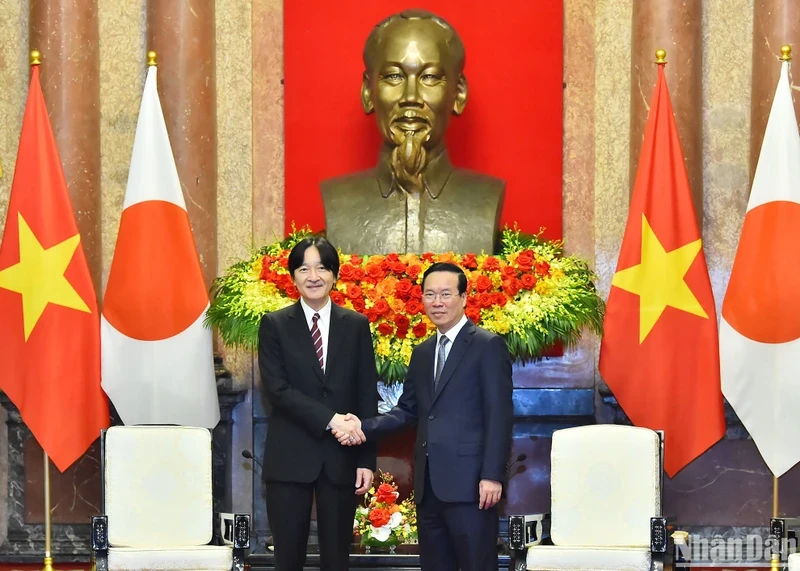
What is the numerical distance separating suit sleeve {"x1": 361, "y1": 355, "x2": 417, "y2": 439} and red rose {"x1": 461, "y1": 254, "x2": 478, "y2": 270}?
4.50ft

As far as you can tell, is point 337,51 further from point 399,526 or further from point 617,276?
point 399,526

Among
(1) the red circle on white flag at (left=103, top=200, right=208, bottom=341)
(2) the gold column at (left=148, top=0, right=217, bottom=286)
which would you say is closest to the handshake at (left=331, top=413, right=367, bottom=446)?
(1) the red circle on white flag at (left=103, top=200, right=208, bottom=341)

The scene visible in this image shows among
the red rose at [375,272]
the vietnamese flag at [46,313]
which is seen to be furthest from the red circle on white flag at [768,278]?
the vietnamese flag at [46,313]

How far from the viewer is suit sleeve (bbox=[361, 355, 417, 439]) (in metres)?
4.97

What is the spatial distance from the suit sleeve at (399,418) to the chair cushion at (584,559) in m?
0.72

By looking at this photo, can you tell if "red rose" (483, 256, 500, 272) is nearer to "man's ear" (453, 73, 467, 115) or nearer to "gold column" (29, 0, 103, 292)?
"man's ear" (453, 73, 467, 115)

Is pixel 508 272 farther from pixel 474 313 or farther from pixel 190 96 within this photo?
pixel 190 96

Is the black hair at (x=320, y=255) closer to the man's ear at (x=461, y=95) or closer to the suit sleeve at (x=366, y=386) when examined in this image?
the suit sleeve at (x=366, y=386)

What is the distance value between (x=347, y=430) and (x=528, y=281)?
169 cm

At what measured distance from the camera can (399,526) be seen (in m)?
6.29

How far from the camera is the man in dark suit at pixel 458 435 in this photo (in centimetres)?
480

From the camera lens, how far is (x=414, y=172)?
6699mm

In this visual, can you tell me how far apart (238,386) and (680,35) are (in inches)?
119

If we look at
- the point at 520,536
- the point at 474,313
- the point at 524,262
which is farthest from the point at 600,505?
the point at 524,262
